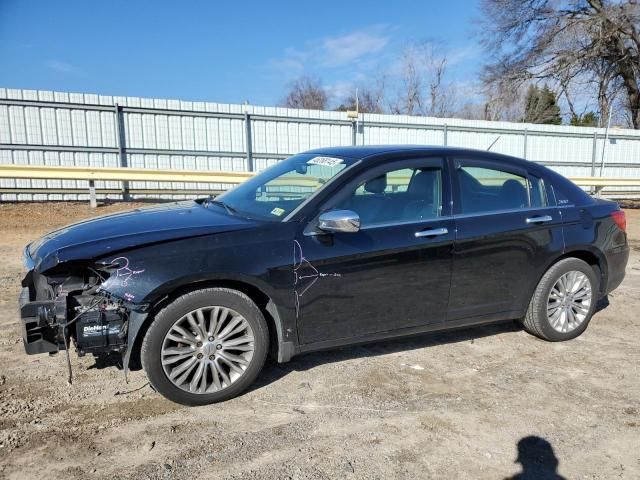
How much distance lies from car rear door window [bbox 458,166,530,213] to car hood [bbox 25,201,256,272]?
70.9 inches

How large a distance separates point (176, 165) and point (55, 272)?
11737mm

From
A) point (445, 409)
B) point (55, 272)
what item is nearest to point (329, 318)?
point (445, 409)

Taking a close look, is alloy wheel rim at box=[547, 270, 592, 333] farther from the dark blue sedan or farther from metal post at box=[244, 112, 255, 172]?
metal post at box=[244, 112, 255, 172]

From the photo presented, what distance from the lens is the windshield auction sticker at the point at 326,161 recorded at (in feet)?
13.0

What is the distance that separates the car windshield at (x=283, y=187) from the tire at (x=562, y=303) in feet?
6.83

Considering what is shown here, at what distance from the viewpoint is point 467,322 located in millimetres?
4082

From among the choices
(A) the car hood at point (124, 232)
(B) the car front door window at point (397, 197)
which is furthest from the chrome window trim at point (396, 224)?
(A) the car hood at point (124, 232)

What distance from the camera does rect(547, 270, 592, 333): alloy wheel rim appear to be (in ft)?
14.6

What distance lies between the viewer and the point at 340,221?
10.9 feet

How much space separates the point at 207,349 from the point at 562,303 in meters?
3.15

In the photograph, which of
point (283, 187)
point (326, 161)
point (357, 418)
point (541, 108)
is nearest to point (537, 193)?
point (326, 161)

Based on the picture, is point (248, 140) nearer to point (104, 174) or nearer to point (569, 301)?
point (104, 174)

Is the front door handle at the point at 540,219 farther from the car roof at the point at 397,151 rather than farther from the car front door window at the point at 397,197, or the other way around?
the car front door window at the point at 397,197

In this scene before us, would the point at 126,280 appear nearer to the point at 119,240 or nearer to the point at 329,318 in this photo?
the point at 119,240
